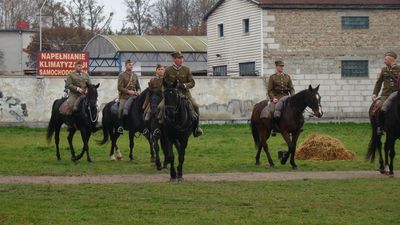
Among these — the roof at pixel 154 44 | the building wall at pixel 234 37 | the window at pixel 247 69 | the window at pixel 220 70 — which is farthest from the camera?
the roof at pixel 154 44

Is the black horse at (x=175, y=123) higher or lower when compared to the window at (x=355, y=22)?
lower

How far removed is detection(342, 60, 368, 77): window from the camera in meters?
51.7

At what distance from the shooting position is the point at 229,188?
674 inches

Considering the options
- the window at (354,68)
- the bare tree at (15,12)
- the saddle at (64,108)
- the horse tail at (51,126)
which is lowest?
the horse tail at (51,126)

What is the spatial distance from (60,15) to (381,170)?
8867cm

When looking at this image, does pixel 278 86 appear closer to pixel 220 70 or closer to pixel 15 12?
pixel 220 70

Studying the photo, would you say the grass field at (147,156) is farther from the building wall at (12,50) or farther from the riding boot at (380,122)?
the building wall at (12,50)

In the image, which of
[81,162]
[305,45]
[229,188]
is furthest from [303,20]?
[229,188]

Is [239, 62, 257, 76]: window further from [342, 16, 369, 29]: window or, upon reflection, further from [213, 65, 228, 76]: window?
[342, 16, 369, 29]: window

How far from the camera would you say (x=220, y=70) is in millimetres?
57469

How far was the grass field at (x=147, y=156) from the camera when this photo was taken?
22.0m

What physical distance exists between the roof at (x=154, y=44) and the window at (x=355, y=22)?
21265mm

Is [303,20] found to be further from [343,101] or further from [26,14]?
[26,14]

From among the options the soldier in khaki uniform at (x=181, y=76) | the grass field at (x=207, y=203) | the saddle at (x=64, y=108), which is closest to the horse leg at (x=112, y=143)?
the saddle at (x=64, y=108)
